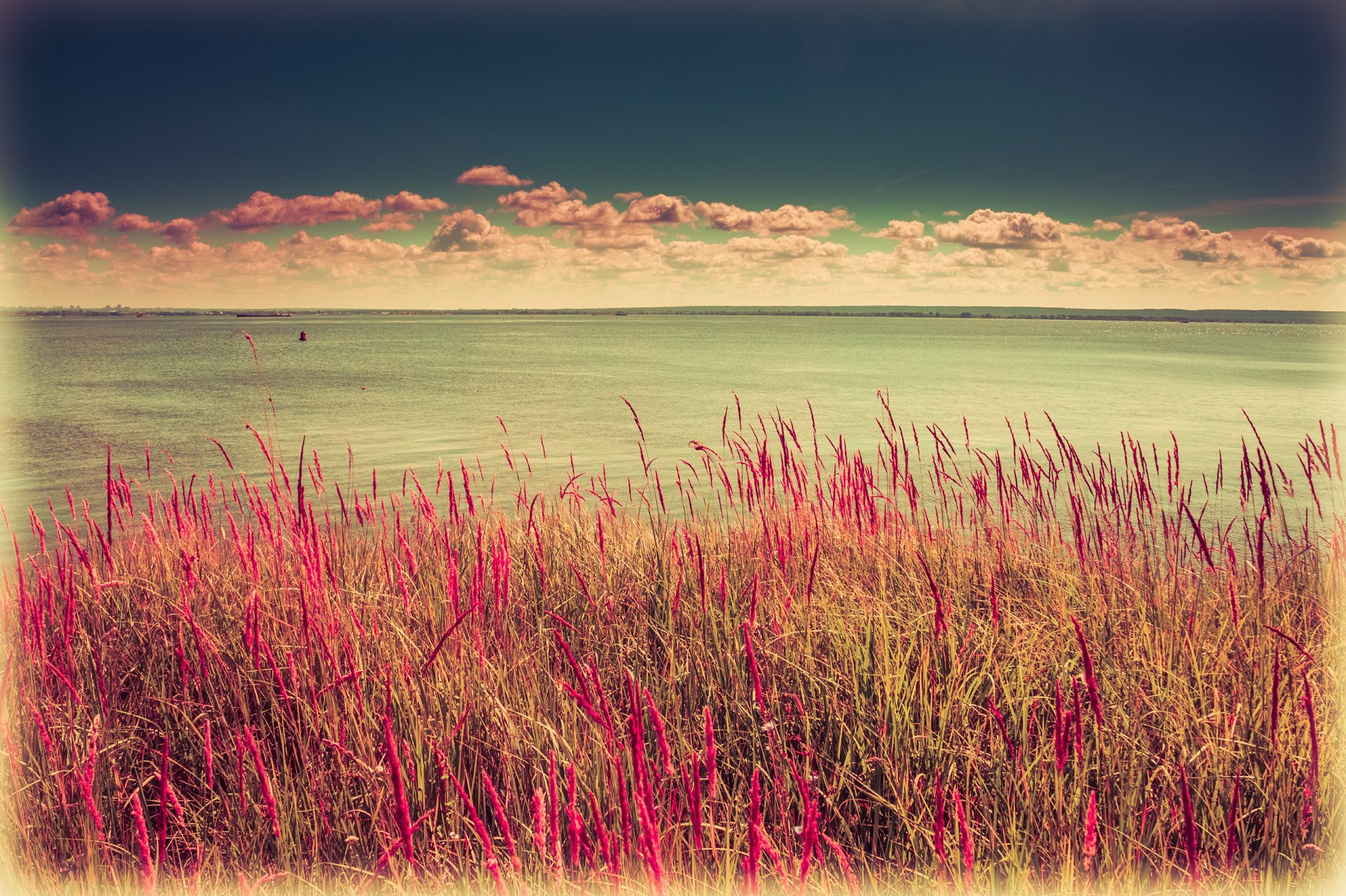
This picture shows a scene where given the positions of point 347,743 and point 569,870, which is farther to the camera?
point 347,743

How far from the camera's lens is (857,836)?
271cm

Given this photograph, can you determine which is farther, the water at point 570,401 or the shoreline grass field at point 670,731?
the water at point 570,401

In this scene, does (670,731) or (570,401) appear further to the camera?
(570,401)

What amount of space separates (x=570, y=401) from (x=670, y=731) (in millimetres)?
32469

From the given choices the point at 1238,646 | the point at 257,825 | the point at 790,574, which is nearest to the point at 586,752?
the point at 257,825

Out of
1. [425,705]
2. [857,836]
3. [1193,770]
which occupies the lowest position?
[857,836]

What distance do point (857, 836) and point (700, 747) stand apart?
628 mm

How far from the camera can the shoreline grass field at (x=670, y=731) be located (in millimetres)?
2305

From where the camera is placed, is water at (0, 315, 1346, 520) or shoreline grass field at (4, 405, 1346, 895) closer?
shoreline grass field at (4, 405, 1346, 895)

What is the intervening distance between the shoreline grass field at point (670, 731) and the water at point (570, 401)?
1.87m

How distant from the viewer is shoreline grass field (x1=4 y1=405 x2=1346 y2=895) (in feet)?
7.56

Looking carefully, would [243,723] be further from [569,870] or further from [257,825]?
[569,870]

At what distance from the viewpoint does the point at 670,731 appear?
2.94 meters

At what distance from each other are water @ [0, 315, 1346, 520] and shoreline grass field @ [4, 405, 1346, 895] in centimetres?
187
